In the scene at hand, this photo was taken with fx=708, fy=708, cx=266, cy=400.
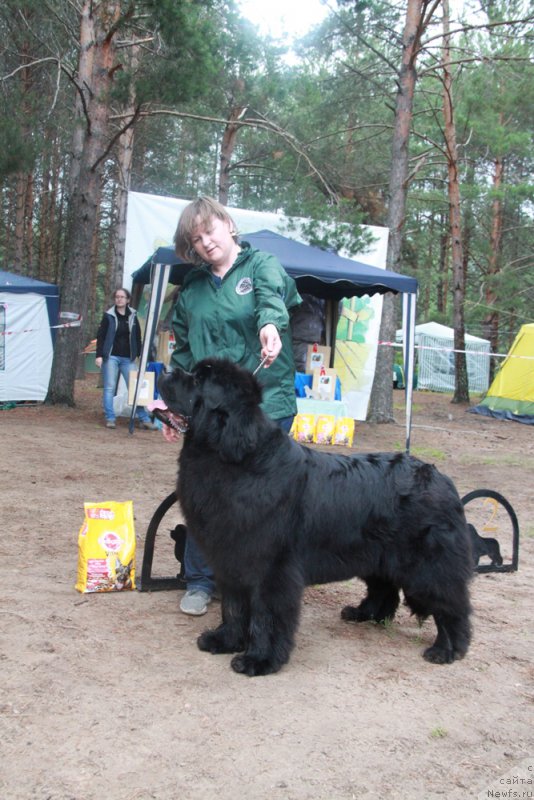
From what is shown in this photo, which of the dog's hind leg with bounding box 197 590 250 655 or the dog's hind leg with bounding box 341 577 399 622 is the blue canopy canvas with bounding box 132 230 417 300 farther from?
the dog's hind leg with bounding box 197 590 250 655

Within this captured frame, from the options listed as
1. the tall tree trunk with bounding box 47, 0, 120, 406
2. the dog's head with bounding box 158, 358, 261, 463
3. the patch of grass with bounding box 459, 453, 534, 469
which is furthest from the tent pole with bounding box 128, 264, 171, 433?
the dog's head with bounding box 158, 358, 261, 463

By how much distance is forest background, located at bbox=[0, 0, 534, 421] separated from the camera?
10875mm

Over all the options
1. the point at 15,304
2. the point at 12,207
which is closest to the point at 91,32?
the point at 15,304

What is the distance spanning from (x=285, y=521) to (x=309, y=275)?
21.8 feet

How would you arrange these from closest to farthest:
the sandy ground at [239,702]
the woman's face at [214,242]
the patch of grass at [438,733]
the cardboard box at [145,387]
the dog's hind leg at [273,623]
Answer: the sandy ground at [239,702], the patch of grass at [438,733], the dog's hind leg at [273,623], the woman's face at [214,242], the cardboard box at [145,387]

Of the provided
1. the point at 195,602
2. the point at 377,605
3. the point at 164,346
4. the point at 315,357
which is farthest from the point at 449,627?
the point at 164,346

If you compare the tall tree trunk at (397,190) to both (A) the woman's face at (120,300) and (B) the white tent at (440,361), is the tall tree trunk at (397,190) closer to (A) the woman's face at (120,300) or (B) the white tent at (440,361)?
(A) the woman's face at (120,300)

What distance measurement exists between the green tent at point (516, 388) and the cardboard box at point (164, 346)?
806 centimetres

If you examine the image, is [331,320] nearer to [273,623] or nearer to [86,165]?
[86,165]

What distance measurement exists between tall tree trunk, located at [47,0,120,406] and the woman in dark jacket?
167cm

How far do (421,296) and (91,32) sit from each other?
85.8 feet

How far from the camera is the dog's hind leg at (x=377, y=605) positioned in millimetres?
3531

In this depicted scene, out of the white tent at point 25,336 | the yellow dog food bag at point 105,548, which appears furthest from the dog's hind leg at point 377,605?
the white tent at point 25,336

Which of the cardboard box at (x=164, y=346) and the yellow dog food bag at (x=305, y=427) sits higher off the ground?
the cardboard box at (x=164, y=346)
